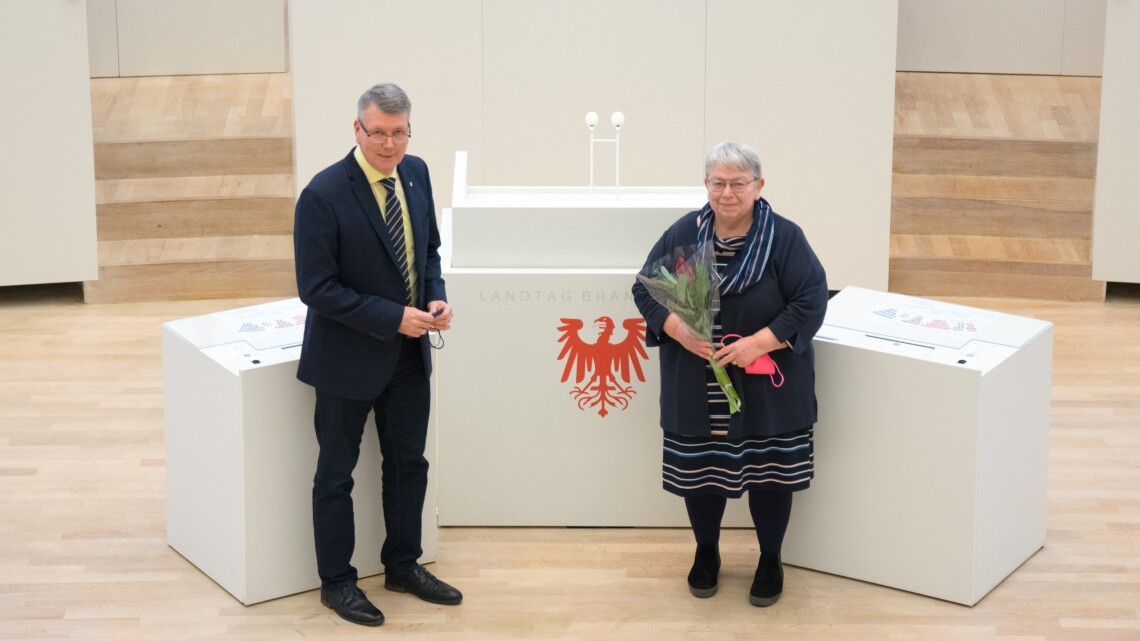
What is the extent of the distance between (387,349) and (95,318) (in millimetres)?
3666

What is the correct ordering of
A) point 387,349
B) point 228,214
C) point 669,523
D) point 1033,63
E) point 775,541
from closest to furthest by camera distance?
point 387,349 < point 775,541 < point 669,523 < point 228,214 < point 1033,63

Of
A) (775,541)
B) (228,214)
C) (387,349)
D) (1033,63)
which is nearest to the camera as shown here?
(387,349)

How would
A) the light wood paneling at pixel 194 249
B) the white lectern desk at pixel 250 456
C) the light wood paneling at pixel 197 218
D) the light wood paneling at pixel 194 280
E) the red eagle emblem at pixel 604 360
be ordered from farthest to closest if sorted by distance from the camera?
the light wood paneling at pixel 197 218, the light wood paneling at pixel 194 249, the light wood paneling at pixel 194 280, the red eagle emblem at pixel 604 360, the white lectern desk at pixel 250 456

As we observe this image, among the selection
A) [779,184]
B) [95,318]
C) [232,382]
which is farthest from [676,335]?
[95,318]

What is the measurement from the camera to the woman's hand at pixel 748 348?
3914mm

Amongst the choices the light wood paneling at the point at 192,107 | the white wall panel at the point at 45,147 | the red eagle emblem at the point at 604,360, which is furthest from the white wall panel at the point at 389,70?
the red eagle emblem at the point at 604,360

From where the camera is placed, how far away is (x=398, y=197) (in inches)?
154

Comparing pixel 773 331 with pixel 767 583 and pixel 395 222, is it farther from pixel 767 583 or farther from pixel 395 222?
pixel 395 222

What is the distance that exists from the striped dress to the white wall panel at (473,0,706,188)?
10.8 feet

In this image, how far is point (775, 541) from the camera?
4.15 metres

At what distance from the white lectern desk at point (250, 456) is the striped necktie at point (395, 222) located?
42 centimetres

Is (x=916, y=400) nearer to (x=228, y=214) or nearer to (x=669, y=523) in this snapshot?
(x=669, y=523)

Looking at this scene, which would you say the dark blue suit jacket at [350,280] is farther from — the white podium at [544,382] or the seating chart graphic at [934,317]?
the seating chart graphic at [934,317]

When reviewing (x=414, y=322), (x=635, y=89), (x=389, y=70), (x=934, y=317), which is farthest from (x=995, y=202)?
(x=414, y=322)
